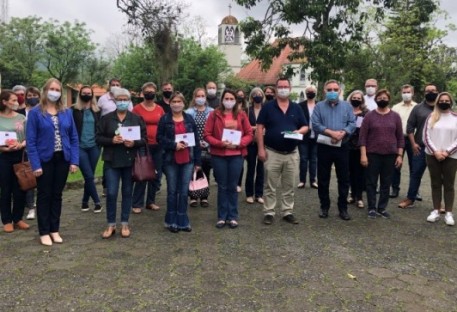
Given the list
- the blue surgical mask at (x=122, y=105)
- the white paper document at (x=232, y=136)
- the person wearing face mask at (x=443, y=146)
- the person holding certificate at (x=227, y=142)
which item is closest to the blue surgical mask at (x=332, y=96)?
the person holding certificate at (x=227, y=142)

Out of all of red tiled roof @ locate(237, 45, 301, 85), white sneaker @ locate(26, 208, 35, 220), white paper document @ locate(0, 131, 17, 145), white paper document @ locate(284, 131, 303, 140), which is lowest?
white sneaker @ locate(26, 208, 35, 220)

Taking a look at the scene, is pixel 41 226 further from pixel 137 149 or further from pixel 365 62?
pixel 365 62

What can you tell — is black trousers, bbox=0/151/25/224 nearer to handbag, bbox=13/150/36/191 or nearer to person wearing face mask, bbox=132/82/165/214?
handbag, bbox=13/150/36/191

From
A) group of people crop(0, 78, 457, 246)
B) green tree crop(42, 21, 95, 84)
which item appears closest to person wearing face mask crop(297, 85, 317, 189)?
group of people crop(0, 78, 457, 246)

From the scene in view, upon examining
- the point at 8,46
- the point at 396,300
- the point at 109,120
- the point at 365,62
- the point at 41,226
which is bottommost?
the point at 396,300

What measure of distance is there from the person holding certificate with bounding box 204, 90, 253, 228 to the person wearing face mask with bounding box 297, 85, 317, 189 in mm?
2717

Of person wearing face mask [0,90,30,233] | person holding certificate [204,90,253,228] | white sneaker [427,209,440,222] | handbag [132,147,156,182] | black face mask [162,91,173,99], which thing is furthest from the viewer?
black face mask [162,91,173,99]

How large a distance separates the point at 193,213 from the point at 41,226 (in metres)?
2.38

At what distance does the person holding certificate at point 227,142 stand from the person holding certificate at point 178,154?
11.1 inches

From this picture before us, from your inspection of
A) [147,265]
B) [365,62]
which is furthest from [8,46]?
[147,265]

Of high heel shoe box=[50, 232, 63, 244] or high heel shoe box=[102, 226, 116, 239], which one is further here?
high heel shoe box=[102, 226, 116, 239]

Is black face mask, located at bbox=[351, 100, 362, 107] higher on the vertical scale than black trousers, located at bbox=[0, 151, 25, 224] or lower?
higher

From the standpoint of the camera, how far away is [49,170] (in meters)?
5.24

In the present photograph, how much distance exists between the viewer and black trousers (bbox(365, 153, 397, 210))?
21.9 ft
